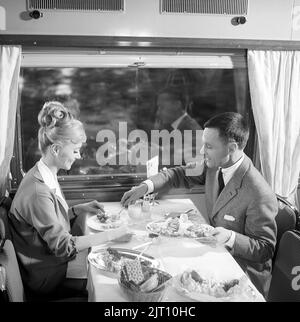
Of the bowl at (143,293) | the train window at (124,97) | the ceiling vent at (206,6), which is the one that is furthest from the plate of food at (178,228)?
the ceiling vent at (206,6)

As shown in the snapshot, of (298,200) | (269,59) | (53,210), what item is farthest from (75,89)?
(298,200)

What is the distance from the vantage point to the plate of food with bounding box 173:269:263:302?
5.21ft

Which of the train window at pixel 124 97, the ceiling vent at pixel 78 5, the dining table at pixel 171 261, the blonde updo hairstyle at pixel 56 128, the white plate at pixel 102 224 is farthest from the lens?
the train window at pixel 124 97

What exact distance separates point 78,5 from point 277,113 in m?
1.59

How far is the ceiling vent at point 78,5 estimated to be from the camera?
2645mm

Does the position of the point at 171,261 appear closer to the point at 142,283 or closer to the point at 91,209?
the point at 142,283

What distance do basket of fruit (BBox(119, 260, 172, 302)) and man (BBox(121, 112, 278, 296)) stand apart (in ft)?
1.91

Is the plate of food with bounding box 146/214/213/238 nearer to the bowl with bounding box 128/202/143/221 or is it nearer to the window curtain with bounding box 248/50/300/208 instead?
the bowl with bounding box 128/202/143/221

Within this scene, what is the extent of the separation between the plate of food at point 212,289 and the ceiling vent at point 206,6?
183cm

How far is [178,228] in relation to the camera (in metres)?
2.25

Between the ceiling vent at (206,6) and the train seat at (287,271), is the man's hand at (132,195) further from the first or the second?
the ceiling vent at (206,6)

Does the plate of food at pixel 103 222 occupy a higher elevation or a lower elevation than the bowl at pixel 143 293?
higher

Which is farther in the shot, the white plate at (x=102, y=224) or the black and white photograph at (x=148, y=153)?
the white plate at (x=102, y=224)
